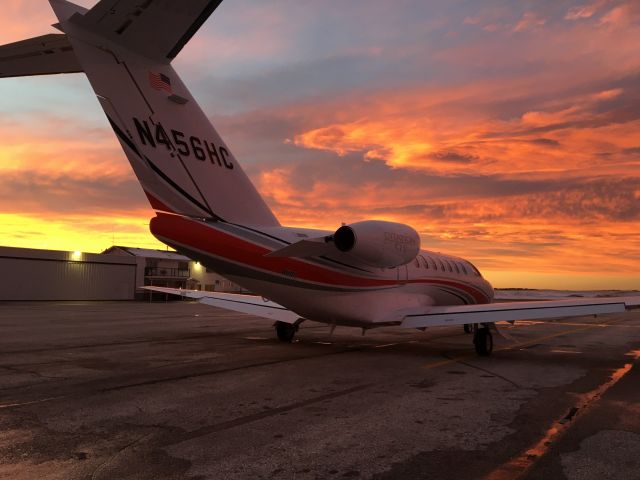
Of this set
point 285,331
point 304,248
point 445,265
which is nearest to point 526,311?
point 445,265

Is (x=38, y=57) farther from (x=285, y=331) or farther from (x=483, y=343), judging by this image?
(x=483, y=343)

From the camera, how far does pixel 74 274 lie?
157 feet

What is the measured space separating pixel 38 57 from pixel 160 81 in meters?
2.12

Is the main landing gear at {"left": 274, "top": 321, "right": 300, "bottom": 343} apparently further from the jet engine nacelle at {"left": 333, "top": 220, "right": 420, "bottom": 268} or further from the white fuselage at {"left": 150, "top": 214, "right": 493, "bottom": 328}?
the jet engine nacelle at {"left": 333, "top": 220, "right": 420, "bottom": 268}

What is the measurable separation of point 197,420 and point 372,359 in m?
6.47

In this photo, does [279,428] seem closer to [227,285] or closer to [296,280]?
[296,280]

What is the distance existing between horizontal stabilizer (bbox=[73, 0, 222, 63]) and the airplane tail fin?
16 millimetres

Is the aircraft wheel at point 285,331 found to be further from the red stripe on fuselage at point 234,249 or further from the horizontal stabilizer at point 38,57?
the horizontal stabilizer at point 38,57

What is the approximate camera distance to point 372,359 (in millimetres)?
12109

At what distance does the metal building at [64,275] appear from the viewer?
1709 inches

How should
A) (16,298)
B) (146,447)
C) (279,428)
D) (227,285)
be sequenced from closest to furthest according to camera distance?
(146,447) < (279,428) < (16,298) < (227,285)

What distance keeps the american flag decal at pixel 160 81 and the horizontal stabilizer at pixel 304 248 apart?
3951 mm

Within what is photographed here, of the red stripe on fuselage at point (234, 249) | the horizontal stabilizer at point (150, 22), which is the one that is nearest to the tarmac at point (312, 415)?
the red stripe on fuselage at point (234, 249)

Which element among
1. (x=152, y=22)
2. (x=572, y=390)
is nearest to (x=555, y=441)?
(x=572, y=390)
